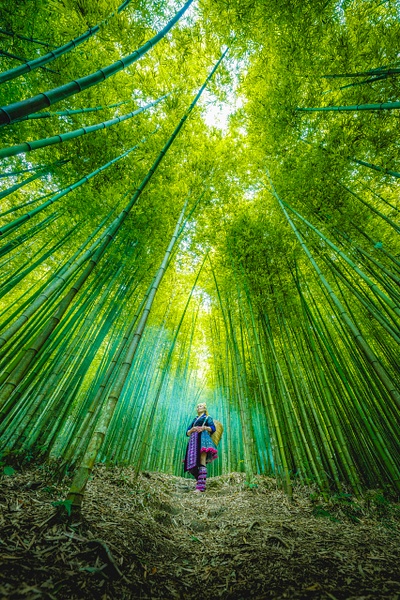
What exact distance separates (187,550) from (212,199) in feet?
14.7

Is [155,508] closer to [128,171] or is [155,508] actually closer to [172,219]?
[172,219]

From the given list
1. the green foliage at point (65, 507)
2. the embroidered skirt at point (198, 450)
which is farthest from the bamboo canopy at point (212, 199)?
the embroidered skirt at point (198, 450)

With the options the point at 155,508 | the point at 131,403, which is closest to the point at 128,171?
the point at 131,403

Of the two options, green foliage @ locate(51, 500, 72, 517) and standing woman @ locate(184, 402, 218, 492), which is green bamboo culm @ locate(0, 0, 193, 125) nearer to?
green foliage @ locate(51, 500, 72, 517)

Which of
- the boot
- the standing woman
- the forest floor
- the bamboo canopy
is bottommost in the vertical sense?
the forest floor

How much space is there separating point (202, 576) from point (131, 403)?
10.5 feet

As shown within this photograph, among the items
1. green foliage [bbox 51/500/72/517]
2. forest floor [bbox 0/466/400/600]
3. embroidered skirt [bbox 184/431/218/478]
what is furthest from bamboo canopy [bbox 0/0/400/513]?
embroidered skirt [bbox 184/431/218/478]

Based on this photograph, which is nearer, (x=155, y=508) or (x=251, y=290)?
(x=155, y=508)

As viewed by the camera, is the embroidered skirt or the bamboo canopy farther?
the embroidered skirt

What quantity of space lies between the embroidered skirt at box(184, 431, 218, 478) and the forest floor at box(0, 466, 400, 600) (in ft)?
5.06

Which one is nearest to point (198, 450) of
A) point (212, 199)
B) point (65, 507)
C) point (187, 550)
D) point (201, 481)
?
point (201, 481)

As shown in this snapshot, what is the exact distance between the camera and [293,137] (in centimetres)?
320

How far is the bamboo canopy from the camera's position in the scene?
2.26 meters

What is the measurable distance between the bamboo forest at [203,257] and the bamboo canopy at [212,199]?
0.03 m
